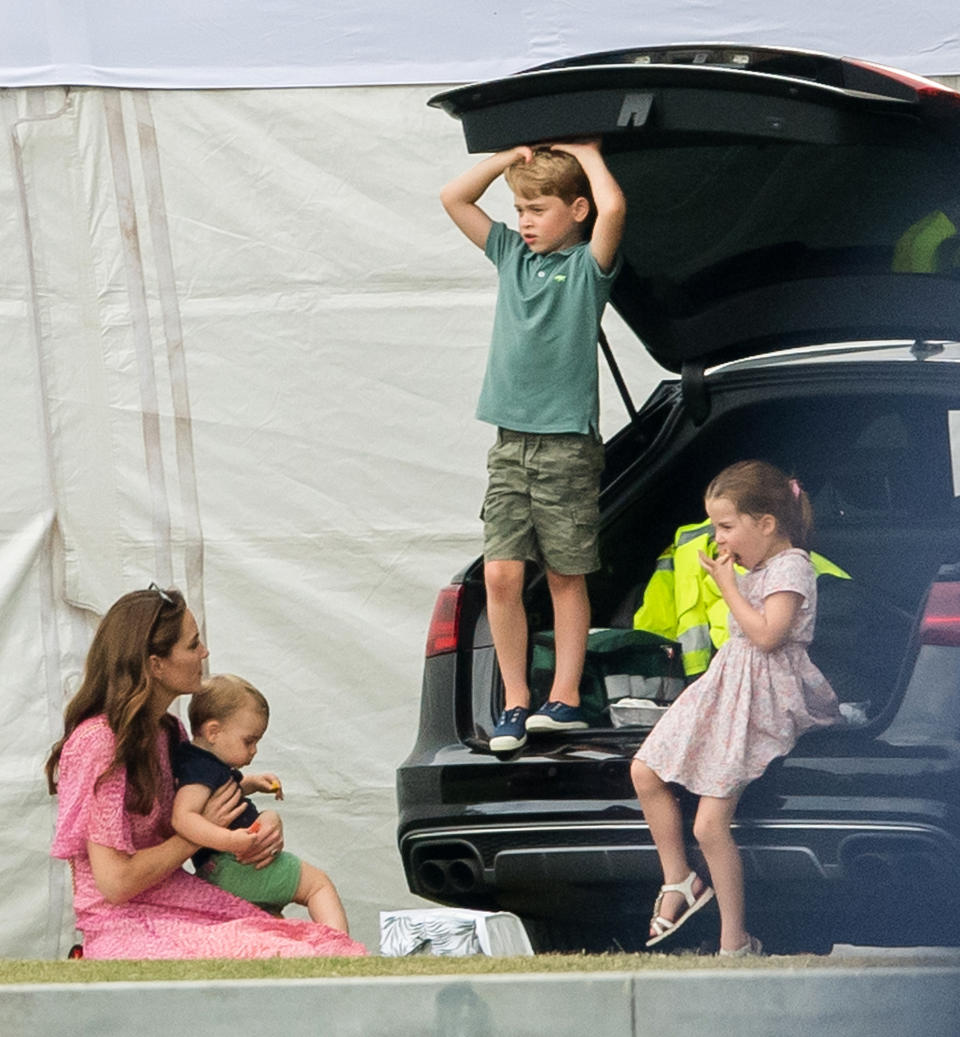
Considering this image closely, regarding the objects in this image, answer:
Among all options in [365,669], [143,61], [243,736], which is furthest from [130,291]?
[243,736]

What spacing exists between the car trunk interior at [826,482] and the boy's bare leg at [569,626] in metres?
0.19

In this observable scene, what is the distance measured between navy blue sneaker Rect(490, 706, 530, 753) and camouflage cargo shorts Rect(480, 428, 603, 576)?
345 mm

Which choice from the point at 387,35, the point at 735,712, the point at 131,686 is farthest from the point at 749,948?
the point at 387,35

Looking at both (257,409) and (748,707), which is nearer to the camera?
(748,707)

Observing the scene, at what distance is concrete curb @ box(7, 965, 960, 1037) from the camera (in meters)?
2.97

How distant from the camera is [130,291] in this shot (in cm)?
622

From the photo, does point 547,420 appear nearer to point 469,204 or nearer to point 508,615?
point 508,615

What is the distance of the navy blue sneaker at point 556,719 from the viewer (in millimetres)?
4035

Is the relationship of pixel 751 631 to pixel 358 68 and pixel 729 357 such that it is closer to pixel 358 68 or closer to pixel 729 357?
pixel 729 357

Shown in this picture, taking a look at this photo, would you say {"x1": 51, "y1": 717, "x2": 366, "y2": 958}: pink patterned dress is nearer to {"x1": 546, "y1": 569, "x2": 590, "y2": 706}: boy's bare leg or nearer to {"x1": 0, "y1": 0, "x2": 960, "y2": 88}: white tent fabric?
{"x1": 546, "y1": 569, "x2": 590, "y2": 706}: boy's bare leg

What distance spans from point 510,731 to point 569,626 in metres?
0.30

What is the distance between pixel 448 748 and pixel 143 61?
2.98 meters

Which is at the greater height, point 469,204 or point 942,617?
point 469,204

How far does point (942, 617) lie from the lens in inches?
145
